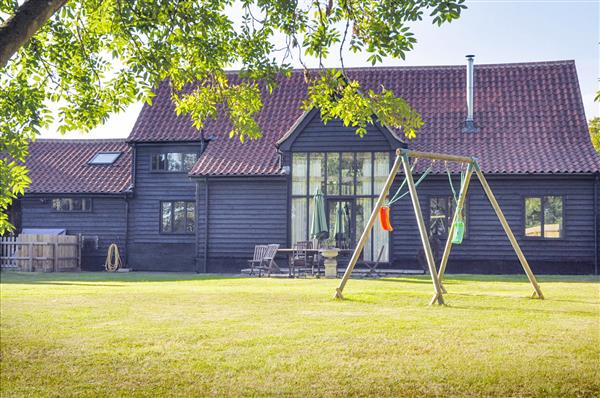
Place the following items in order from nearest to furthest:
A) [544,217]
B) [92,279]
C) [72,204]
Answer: [92,279]
[544,217]
[72,204]

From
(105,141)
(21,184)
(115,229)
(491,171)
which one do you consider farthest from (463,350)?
(105,141)

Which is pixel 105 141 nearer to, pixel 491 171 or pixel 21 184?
pixel 491 171

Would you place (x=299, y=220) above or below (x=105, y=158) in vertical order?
below

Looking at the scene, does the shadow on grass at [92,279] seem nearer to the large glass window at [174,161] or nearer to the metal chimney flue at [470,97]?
the large glass window at [174,161]

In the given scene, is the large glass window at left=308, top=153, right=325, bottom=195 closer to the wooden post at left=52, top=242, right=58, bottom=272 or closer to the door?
the door

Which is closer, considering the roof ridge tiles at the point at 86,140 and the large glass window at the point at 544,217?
the large glass window at the point at 544,217

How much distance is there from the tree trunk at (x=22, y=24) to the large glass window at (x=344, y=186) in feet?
68.5

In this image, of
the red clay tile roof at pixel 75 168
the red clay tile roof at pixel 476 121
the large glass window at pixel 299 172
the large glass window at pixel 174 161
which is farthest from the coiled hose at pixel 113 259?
the large glass window at pixel 299 172

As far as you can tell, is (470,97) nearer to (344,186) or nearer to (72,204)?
(344,186)

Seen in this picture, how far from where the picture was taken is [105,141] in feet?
120

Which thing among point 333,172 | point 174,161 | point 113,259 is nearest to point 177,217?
point 174,161

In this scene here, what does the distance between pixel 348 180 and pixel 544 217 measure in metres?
6.66

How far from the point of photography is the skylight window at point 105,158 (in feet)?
112

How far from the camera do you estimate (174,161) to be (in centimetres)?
3169
